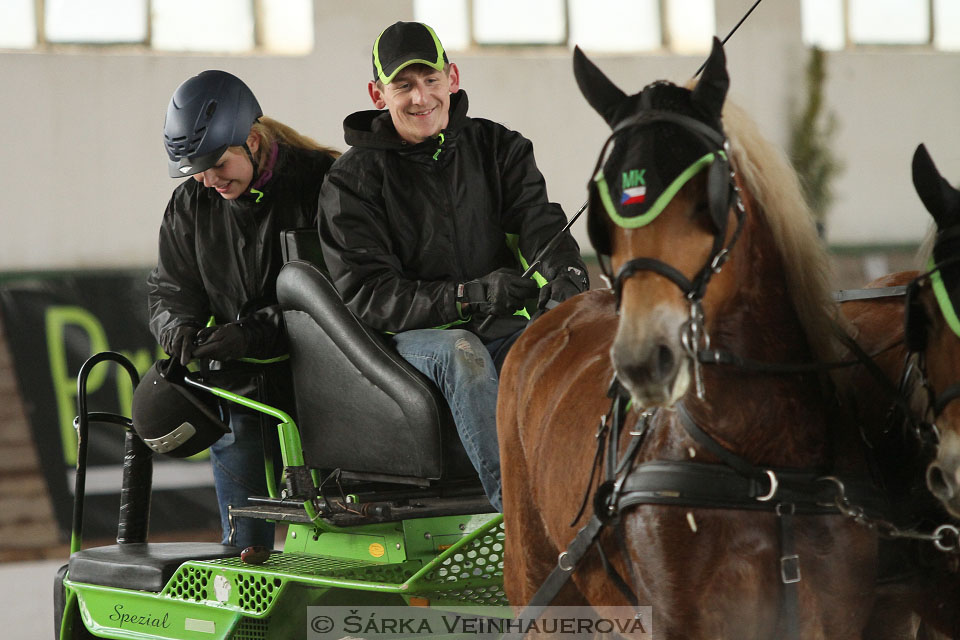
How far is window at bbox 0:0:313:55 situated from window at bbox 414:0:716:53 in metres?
0.82

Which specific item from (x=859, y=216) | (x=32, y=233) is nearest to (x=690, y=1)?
(x=859, y=216)

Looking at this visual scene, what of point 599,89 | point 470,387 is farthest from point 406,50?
point 599,89

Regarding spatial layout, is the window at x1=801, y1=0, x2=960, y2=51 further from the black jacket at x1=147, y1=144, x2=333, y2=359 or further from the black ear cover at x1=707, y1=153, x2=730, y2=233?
the black ear cover at x1=707, y1=153, x2=730, y2=233

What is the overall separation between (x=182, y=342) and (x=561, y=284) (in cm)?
103

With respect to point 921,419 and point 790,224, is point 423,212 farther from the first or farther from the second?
point 921,419

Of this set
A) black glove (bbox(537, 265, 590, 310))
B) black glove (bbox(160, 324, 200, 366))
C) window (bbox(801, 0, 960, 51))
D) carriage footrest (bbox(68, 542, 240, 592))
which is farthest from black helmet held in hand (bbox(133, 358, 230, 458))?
window (bbox(801, 0, 960, 51))

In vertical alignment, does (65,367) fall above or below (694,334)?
below

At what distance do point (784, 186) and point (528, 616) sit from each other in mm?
855

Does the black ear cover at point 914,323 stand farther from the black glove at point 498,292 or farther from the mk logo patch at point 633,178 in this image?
the black glove at point 498,292

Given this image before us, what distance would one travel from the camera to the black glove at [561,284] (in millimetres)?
2328

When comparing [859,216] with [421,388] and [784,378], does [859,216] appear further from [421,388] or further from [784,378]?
[784,378]

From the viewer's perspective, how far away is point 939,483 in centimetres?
145

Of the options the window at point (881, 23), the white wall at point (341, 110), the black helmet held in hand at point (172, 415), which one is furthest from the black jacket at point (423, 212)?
the window at point (881, 23)

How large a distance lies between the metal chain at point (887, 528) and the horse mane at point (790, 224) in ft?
0.69
